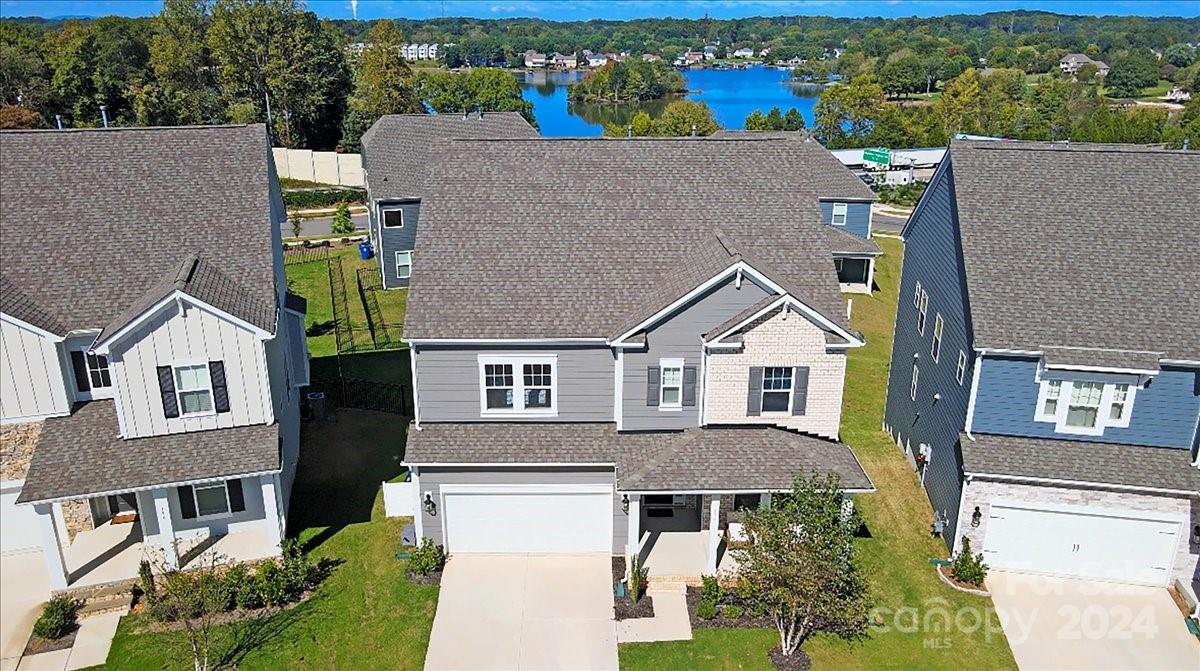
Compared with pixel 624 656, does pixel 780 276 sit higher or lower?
higher

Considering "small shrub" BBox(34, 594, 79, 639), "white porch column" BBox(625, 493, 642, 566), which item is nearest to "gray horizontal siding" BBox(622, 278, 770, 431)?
"white porch column" BBox(625, 493, 642, 566)

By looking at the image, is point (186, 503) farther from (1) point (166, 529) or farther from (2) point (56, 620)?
(2) point (56, 620)

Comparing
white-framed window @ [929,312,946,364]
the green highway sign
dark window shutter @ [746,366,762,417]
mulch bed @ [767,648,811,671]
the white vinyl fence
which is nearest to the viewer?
mulch bed @ [767,648,811,671]

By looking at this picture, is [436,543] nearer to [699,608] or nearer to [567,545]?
[567,545]

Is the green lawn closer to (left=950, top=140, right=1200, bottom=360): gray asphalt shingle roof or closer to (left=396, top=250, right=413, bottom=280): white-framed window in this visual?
(left=950, top=140, right=1200, bottom=360): gray asphalt shingle roof

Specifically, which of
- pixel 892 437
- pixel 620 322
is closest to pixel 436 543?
pixel 620 322

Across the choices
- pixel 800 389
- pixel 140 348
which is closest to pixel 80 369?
pixel 140 348
